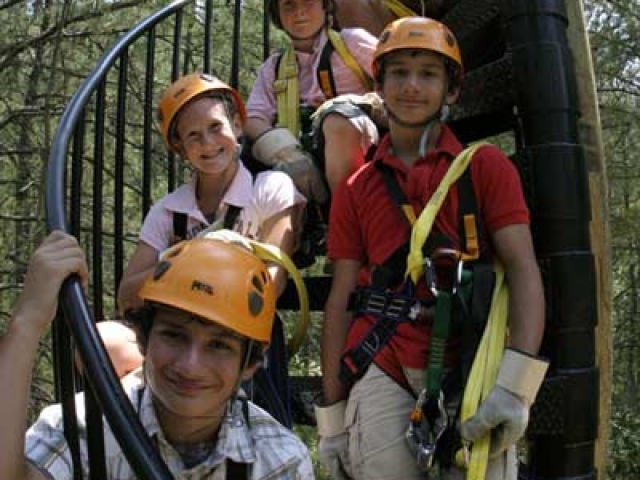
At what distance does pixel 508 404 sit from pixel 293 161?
1.46m

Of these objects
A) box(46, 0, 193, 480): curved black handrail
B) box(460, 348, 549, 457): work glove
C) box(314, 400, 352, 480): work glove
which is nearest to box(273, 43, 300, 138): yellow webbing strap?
box(46, 0, 193, 480): curved black handrail

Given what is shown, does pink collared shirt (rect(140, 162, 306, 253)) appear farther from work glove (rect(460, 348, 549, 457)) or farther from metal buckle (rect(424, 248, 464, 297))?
work glove (rect(460, 348, 549, 457))

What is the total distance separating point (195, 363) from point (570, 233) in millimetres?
1407

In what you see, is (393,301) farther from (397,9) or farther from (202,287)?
(397,9)

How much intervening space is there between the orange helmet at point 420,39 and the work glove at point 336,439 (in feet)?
3.84

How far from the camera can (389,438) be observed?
2.70 metres

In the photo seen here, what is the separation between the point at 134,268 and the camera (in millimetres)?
3512

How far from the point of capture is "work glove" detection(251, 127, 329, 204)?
11.8 ft

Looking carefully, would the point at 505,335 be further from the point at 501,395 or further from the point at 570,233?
the point at 570,233

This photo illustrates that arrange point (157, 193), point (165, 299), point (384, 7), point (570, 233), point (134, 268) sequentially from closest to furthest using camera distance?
1. point (165, 299)
2. point (570, 233)
3. point (134, 268)
4. point (384, 7)
5. point (157, 193)

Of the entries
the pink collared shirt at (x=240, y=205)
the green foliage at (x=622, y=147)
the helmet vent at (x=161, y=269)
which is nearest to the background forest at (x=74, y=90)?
the green foliage at (x=622, y=147)

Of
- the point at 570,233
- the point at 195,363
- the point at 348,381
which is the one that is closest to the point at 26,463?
the point at 195,363

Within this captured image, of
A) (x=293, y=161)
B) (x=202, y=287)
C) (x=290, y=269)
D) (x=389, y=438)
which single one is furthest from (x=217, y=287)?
(x=293, y=161)

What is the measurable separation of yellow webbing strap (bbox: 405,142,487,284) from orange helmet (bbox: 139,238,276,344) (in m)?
0.43
